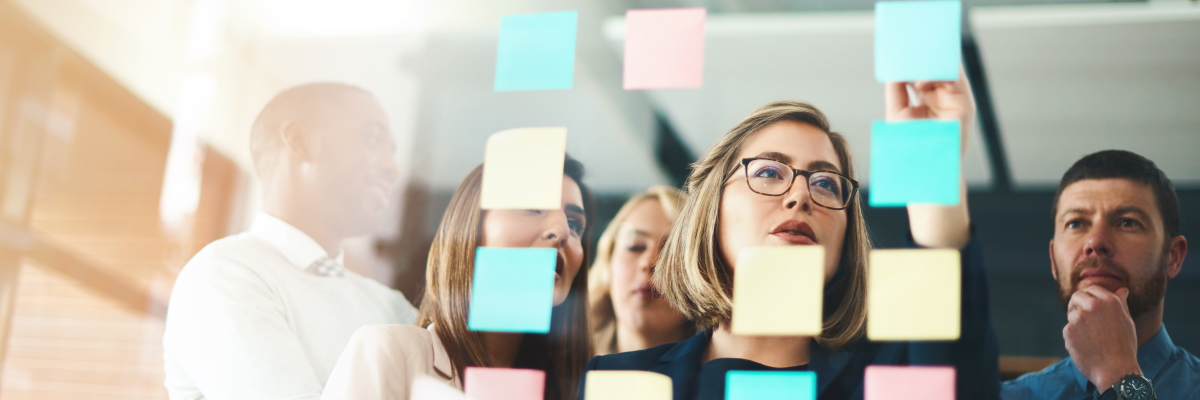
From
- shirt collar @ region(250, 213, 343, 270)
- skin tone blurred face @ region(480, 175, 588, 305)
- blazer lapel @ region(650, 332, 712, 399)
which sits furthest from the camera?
shirt collar @ region(250, 213, 343, 270)

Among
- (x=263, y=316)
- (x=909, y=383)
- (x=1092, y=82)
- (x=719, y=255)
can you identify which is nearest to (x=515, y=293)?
(x=719, y=255)

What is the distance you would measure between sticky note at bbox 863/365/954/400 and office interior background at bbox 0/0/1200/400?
188 mm

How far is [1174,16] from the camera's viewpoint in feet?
3.86

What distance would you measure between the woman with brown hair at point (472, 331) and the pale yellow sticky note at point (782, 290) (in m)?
0.28

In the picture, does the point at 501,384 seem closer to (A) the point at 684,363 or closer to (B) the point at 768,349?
(A) the point at 684,363

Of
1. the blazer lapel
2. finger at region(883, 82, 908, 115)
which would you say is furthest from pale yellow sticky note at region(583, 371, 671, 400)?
finger at region(883, 82, 908, 115)

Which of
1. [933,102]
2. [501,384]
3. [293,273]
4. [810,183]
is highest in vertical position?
[933,102]

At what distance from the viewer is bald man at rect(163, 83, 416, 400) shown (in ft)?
3.85

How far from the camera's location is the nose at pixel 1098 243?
3.31 ft

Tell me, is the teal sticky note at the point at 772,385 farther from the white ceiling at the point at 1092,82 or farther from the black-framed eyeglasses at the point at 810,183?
the white ceiling at the point at 1092,82

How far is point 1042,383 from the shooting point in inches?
40.5

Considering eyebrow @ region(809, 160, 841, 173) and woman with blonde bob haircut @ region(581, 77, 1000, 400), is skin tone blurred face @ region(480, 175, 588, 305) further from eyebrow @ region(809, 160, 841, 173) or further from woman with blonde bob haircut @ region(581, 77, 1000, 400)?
eyebrow @ region(809, 160, 841, 173)

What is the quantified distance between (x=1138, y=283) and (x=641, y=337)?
2.24 ft

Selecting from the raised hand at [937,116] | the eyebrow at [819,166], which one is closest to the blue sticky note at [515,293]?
the eyebrow at [819,166]
